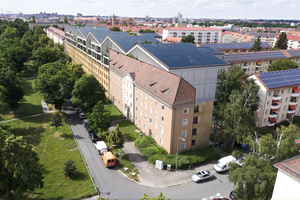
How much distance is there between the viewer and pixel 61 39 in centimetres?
13488

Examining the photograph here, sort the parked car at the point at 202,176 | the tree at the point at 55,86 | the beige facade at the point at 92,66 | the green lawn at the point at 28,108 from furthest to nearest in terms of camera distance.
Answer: the beige facade at the point at 92,66, the green lawn at the point at 28,108, the tree at the point at 55,86, the parked car at the point at 202,176

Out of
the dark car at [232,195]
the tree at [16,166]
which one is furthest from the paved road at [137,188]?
the tree at [16,166]

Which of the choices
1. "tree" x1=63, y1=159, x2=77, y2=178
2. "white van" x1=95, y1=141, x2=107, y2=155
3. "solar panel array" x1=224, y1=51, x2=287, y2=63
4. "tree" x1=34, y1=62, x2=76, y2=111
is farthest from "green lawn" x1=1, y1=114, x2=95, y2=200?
"solar panel array" x1=224, y1=51, x2=287, y2=63

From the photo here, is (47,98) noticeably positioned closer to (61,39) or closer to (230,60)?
(230,60)

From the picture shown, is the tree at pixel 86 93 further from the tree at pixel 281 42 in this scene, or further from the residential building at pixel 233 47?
the tree at pixel 281 42

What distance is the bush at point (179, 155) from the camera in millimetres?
40266

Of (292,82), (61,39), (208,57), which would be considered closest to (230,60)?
(292,82)

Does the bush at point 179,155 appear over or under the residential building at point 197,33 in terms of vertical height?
under

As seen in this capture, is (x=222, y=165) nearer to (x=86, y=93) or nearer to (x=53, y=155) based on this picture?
(x=53, y=155)

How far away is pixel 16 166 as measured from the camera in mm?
27453

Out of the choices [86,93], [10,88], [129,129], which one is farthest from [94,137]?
[10,88]

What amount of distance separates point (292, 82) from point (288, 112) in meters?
8.44

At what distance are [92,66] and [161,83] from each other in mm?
48580

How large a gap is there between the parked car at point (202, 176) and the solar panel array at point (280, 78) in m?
28.7
